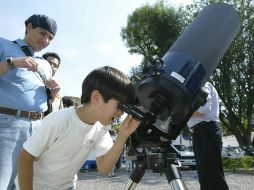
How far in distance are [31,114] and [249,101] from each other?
2139 cm

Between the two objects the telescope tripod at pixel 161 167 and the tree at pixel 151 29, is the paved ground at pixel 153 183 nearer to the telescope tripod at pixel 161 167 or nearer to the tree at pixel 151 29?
the telescope tripod at pixel 161 167

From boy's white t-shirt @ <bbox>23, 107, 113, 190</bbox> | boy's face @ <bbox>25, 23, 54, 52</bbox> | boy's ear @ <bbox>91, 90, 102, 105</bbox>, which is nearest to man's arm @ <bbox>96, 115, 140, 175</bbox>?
boy's white t-shirt @ <bbox>23, 107, 113, 190</bbox>

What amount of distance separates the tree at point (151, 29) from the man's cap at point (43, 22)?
21591 millimetres

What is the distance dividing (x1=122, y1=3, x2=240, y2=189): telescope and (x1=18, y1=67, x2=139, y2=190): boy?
0.56 feet

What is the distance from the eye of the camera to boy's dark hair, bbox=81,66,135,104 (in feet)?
7.09

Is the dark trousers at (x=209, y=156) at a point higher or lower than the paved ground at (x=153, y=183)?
higher

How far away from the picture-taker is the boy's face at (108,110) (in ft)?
7.15

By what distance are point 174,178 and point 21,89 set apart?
1494mm

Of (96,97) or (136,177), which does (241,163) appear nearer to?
(96,97)

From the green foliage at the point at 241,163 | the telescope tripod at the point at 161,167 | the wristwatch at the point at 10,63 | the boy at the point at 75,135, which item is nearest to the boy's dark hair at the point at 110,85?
the boy at the point at 75,135

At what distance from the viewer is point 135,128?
194cm

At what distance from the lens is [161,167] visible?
6.04ft

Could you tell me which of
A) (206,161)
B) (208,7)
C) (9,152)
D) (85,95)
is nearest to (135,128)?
(85,95)

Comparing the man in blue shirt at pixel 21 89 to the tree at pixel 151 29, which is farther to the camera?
the tree at pixel 151 29
